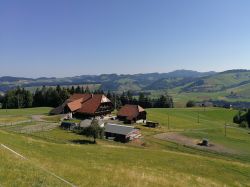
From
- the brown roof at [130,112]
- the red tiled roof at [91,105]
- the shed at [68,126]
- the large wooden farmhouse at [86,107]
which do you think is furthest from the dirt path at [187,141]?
the red tiled roof at [91,105]

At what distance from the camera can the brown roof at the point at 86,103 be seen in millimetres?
110931

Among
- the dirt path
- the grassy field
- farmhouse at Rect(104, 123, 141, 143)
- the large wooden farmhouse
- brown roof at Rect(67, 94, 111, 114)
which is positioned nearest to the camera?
the grassy field

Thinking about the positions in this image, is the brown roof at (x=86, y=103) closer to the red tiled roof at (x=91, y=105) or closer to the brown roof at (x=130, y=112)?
the red tiled roof at (x=91, y=105)

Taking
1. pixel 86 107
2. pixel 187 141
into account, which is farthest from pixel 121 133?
→ pixel 86 107

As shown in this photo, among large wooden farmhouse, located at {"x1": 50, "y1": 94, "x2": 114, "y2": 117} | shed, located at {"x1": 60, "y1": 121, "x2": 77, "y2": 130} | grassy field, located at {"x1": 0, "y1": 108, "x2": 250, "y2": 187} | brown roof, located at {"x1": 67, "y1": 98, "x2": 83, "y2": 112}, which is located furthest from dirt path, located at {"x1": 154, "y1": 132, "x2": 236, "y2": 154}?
brown roof, located at {"x1": 67, "y1": 98, "x2": 83, "y2": 112}

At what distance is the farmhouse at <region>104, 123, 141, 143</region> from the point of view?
81.3m

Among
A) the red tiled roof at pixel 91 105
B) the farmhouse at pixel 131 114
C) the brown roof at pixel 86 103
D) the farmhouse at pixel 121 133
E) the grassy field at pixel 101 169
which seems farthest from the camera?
the farmhouse at pixel 131 114

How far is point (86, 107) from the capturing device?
11288 cm

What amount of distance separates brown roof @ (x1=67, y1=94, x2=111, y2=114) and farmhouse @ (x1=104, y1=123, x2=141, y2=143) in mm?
25590

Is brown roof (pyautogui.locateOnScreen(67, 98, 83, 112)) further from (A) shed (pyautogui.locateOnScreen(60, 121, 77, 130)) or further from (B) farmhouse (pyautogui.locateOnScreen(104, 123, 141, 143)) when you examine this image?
(B) farmhouse (pyautogui.locateOnScreen(104, 123, 141, 143))

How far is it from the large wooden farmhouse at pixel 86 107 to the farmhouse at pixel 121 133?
2536 cm

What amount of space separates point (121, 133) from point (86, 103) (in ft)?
121

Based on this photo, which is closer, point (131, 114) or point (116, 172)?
point (116, 172)

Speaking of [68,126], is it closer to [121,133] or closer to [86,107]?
[121,133]
